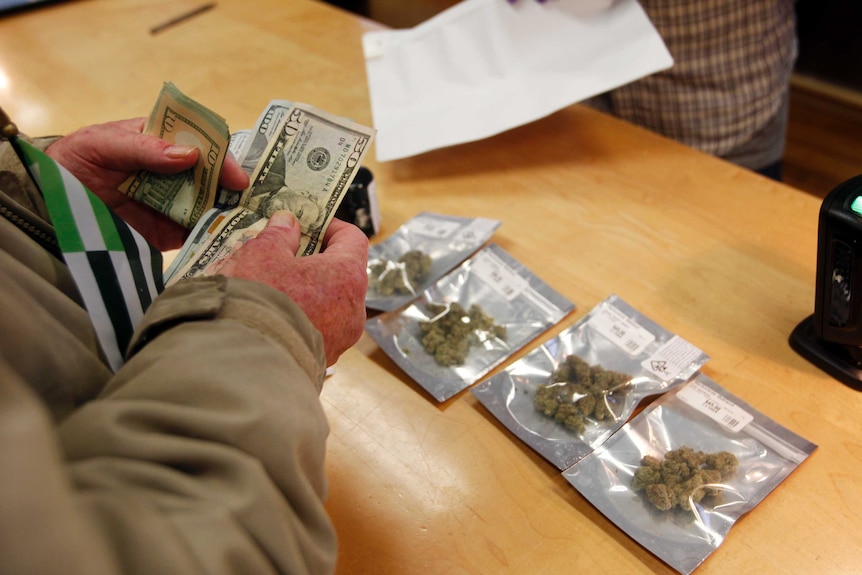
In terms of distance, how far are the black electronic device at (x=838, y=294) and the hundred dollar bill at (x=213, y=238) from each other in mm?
655

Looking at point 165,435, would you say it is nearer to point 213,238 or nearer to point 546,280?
point 213,238

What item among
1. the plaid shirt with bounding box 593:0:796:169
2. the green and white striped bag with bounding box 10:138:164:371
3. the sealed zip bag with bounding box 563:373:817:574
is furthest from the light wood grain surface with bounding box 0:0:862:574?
the green and white striped bag with bounding box 10:138:164:371

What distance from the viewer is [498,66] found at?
127 cm

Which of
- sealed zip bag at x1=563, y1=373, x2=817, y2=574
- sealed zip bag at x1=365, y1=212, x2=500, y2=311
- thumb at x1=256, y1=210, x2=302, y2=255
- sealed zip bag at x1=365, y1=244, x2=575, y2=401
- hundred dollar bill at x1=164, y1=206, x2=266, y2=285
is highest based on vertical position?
thumb at x1=256, y1=210, x2=302, y2=255

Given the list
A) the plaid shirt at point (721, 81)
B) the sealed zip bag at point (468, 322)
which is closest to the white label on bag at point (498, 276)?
the sealed zip bag at point (468, 322)

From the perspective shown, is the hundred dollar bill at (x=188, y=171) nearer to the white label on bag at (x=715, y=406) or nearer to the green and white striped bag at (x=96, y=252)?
the green and white striped bag at (x=96, y=252)

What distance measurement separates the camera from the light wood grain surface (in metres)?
0.68

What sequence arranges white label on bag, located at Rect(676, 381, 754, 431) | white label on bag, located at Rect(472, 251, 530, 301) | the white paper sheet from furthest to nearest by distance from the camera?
the white paper sheet, white label on bag, located at Rect(472, 251, 530, 301), white label on bag, located at Rect(676, 381, 754, 431)

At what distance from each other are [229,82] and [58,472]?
4.27 feet

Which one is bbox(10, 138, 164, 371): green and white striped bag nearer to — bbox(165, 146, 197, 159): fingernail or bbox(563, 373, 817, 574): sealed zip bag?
bbox(165, 146, 197, 159): fingernail

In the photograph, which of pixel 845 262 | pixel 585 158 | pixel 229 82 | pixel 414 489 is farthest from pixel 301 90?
pixel 845 262

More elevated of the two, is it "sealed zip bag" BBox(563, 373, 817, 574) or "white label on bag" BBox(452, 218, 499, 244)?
"white label on bag" BBox(452, 218, 499, 244)

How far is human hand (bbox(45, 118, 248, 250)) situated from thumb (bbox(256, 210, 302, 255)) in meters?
0.13

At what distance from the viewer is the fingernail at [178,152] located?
2.57 feet
